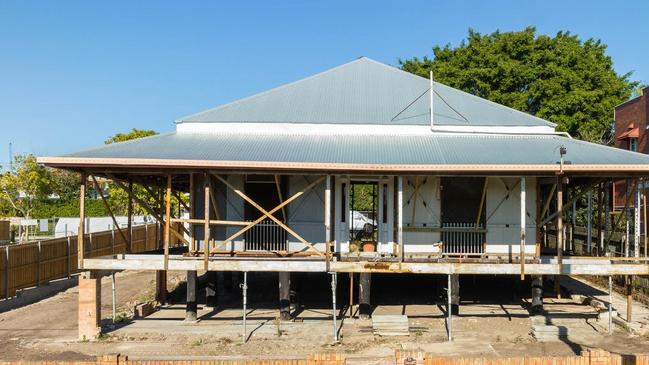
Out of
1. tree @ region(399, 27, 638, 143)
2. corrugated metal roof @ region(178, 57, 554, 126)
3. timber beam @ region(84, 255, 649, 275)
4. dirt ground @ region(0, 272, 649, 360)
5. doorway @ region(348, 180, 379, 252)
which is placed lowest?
dirt ground @ region(0, 272, 649, 360)

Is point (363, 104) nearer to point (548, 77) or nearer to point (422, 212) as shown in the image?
point (422, 212)

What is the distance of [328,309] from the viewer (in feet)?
62.9

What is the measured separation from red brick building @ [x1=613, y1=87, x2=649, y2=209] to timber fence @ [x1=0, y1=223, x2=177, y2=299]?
26.5 m

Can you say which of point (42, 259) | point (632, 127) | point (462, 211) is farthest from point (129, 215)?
point (632, 127)

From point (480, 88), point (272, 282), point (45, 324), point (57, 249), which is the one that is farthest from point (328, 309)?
point (480, 88)

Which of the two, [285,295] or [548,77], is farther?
[548,77]

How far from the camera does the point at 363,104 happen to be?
21.9 metres

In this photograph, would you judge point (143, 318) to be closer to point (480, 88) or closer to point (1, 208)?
point (480, 88)

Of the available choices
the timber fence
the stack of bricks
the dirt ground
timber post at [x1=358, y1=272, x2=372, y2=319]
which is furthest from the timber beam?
the timber fence

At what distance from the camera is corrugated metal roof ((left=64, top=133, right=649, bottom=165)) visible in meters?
16.5

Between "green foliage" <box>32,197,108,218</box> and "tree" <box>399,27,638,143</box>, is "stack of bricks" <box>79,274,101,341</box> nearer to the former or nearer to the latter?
"tree" <box>399,27,638,143</box>

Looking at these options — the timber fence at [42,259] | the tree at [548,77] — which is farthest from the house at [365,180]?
the tree at [548,77]

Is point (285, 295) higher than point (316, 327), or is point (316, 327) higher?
point (285, 295)

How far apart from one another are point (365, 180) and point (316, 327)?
5100mm
